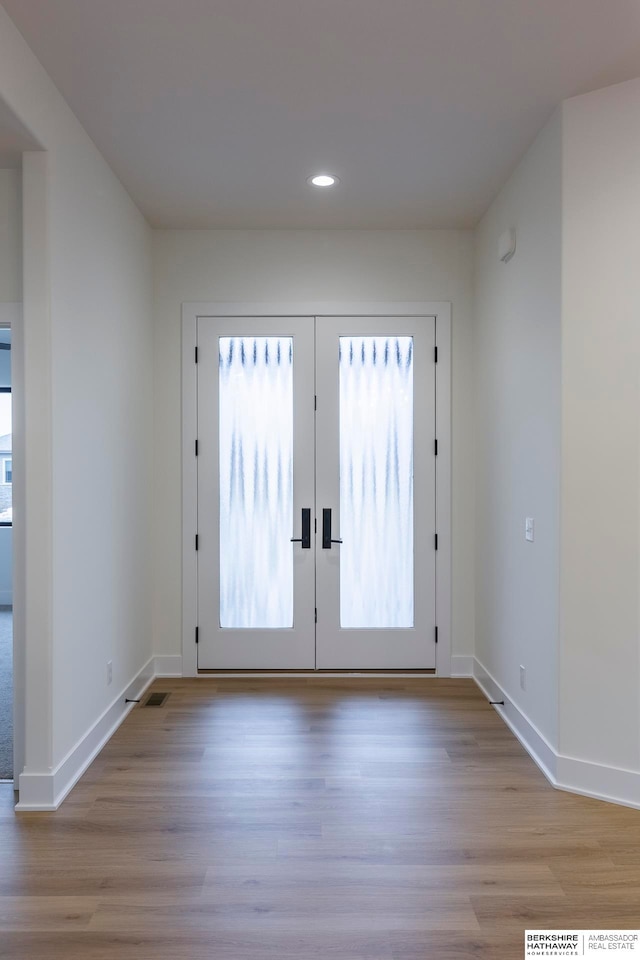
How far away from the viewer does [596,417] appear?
2656 millimetres

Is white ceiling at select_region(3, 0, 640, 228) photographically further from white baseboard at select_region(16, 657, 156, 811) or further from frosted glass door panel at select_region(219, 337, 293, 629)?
white baseboard at select_region(16, 657, 156, 811)

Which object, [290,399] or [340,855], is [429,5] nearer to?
[290,399]

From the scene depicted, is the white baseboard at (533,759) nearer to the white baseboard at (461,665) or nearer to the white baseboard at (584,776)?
the white baseboard at (584,776)

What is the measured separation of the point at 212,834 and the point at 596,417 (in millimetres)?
2177

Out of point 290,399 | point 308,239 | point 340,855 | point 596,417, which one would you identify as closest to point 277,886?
point 340,855

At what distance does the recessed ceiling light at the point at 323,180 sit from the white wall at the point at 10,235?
4.67ft

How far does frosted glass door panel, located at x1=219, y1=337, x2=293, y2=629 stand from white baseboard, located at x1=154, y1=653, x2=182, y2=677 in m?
0.40

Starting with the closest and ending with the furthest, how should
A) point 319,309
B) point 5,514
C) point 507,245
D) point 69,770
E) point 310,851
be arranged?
point 310,851 → point 69,770 → point 507,245 → point 319,309 → point 5,514

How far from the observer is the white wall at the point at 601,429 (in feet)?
8.55

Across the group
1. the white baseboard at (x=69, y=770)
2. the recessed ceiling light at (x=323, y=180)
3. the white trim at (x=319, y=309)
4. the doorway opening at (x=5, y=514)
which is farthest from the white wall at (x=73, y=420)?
the doorway opening at (x=5, y=514)

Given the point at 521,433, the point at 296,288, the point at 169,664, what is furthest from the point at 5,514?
the point at 521,433

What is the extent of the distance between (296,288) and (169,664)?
2.55m

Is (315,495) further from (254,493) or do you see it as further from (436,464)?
(436,464)

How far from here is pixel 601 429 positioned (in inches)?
104
